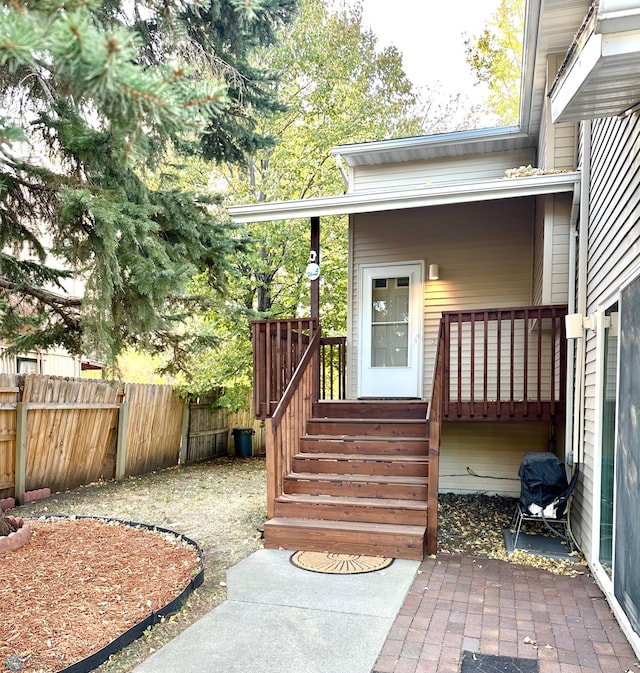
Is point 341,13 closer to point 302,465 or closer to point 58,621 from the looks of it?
point 302,465

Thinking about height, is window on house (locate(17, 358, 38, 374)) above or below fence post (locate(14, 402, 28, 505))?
above

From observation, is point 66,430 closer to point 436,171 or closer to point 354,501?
point 354,501

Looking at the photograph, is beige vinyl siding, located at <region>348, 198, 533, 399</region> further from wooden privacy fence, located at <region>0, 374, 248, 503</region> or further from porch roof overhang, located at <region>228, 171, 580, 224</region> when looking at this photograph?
wooden privacy fence, located at <region>0, 374, 248, 503</region>

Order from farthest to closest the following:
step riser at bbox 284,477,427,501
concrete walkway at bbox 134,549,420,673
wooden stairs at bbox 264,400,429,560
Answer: step riser at bbox 284,477,427,501, wooden stairs at bbox 264,400,429,560, concrete walkway at bbox 134,549,420,673

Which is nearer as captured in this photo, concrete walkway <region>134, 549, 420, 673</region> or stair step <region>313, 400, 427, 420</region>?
concrete walkway <region>134, 549, 420, 673</region>

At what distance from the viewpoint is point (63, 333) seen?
19.7 feet

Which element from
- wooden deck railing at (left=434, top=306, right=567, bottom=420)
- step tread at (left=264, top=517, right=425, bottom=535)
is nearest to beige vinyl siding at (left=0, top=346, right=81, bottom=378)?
step tread at (left=264, top=517, right=425, bottom=535)

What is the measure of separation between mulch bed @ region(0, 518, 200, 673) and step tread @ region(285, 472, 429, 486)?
4.24 feet

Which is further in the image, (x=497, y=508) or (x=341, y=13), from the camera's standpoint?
(x=341, y=13)

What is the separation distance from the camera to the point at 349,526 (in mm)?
4645

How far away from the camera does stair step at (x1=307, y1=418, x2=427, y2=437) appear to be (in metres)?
5.76

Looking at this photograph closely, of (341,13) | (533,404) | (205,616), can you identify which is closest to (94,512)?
(205,616)

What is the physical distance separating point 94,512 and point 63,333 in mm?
2023

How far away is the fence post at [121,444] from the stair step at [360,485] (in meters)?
3.84
